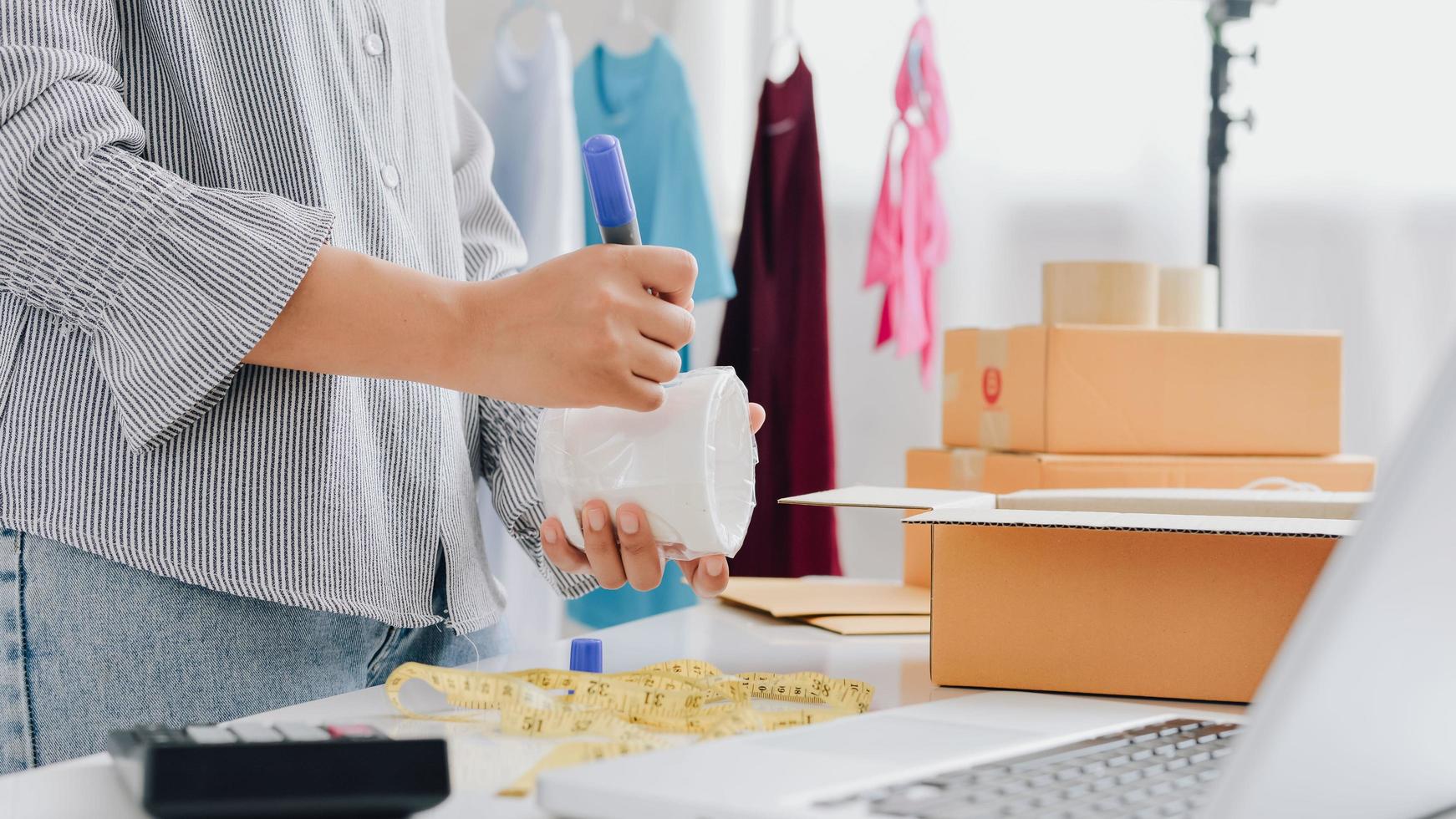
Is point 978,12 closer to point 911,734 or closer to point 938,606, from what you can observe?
point 938,606

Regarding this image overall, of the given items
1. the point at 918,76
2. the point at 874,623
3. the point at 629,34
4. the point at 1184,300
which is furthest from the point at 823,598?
the point at 629,34

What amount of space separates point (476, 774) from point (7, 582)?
1.34 feet

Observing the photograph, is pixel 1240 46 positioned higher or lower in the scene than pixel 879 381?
higher

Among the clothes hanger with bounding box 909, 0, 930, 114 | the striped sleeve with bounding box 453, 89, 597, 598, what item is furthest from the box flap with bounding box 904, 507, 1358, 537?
the clothes hanger with bounding box 909, 0, 930, 114

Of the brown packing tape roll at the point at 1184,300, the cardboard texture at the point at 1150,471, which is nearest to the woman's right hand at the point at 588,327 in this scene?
the cardboard texture at the point at 1150,471

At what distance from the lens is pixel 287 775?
0.40 meters

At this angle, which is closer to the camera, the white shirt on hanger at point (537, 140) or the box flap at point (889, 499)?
the box flap at point (889, 499)

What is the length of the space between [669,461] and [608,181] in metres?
0.15

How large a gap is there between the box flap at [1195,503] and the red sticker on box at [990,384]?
489 mm

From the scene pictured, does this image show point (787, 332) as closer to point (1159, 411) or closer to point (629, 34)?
point (629, 34)

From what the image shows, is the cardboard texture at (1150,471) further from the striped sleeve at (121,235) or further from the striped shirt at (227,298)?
the striped sleeve at (121,235)

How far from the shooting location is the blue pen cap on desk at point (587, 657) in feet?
2.38

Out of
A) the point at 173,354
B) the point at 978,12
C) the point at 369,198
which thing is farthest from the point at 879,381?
the point at 173,354

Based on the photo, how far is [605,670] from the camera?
2.54 feet
